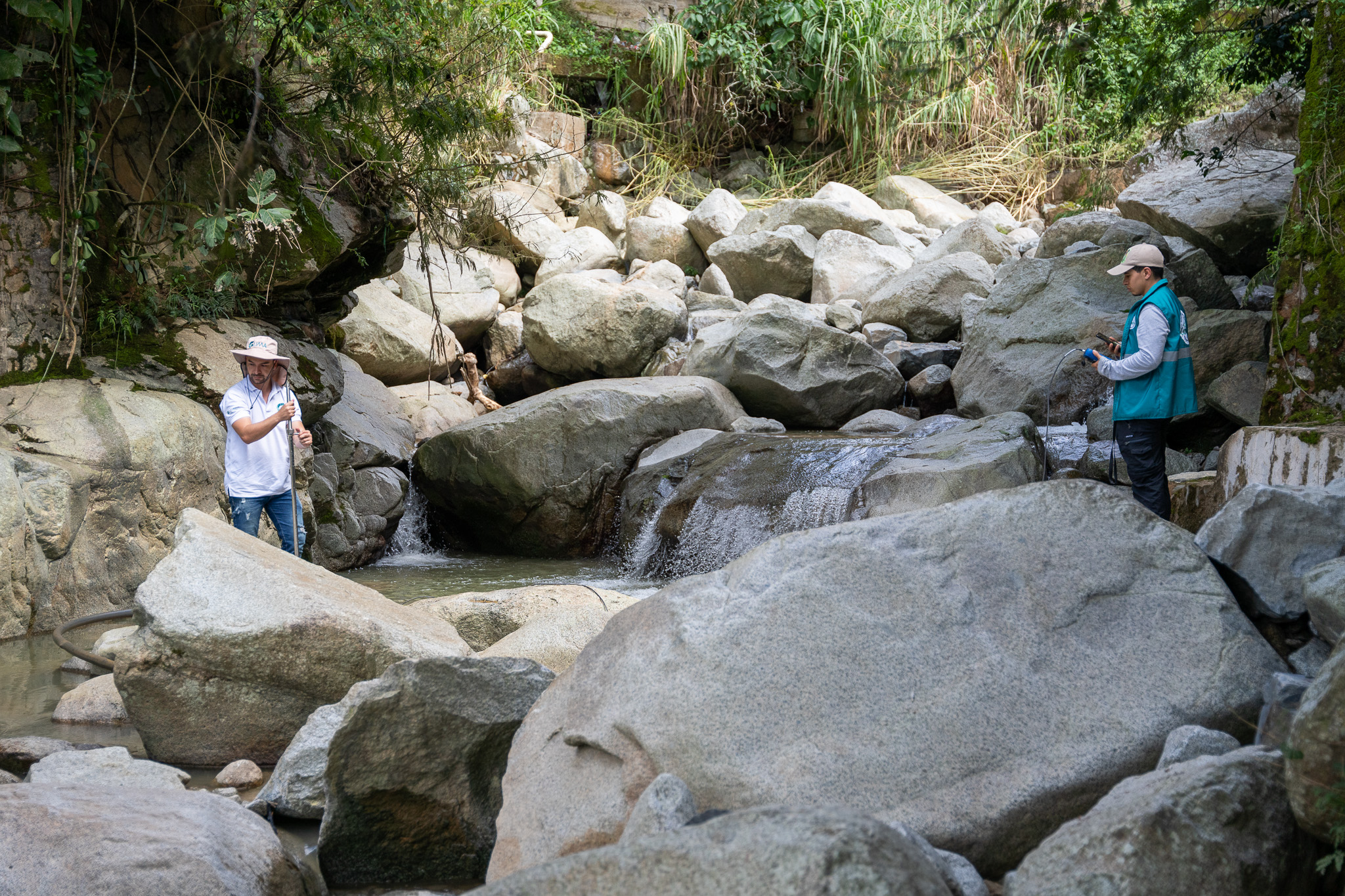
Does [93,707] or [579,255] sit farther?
[579,255]

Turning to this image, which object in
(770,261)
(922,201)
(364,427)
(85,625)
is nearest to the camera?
(85,625)

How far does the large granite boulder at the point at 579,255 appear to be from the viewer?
43.4 ft

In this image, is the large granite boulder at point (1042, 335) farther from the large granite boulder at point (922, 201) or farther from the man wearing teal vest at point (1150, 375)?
the large granite boulder at point (922, 201)

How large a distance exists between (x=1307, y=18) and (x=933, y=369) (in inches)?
155

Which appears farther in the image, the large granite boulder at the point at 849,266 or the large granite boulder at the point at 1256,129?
the large granite boulder at the point at 849,266

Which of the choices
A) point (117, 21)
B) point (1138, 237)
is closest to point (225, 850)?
point (117, 21)

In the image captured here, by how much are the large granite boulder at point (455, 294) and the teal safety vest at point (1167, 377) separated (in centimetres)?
794

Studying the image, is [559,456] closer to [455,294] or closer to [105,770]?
[455,294]

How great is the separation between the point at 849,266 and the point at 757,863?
10.8 metres

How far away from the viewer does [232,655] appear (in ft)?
12.3

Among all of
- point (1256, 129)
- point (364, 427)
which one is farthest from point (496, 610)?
point (1256, 129)

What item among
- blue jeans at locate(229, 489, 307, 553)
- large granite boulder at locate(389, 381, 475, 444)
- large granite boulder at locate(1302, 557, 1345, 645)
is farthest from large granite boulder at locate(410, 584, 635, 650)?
large granite boulder at locate(389, 381, 475, 444)

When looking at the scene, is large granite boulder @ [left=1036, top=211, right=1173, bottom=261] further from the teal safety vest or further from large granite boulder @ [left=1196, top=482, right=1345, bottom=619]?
large granite boulder @ [left=1196, top=482, right=1345, bottom=619]

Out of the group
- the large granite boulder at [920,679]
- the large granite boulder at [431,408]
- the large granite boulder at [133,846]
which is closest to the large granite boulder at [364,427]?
the large granite boulder at [431,408]
